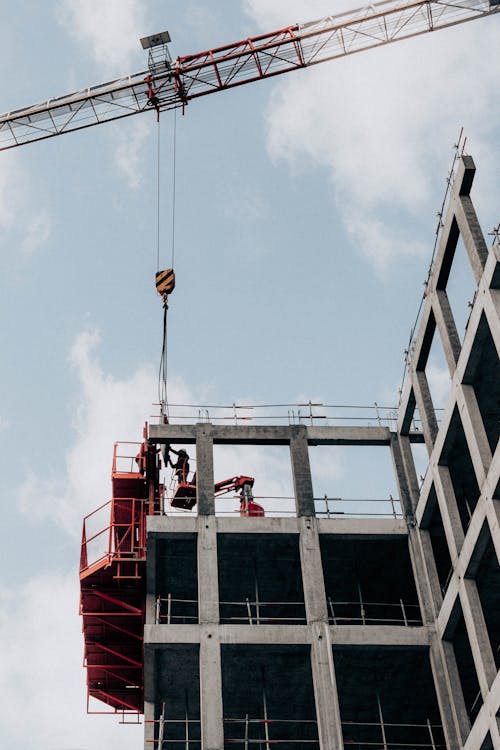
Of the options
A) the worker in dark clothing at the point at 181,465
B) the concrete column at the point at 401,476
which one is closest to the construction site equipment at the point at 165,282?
the worker in dark clothing at the point at 181,465

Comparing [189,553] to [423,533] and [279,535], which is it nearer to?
[279,535]

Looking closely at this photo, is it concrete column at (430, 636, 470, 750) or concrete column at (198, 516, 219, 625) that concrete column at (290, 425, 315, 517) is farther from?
concrete column at (430, 636, 470, 750)

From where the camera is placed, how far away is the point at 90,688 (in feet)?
131

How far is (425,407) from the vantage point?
37.2 meters

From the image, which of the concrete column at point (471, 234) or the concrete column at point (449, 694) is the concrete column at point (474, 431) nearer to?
the concrete column at point (471, 234)

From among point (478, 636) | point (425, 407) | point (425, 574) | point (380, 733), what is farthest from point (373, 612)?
point (478, 636)

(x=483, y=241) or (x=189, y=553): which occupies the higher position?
(x=483, y=241)

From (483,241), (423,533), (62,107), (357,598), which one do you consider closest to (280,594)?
(357,598)

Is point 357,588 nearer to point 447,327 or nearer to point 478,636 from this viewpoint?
point 478,636

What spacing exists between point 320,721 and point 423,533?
316 inches

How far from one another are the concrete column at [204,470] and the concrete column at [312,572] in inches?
131

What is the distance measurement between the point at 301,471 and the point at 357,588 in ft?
16.7

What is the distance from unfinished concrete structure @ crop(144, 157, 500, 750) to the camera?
106 ft

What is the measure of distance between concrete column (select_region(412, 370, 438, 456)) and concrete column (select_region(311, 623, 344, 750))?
7.41 m
